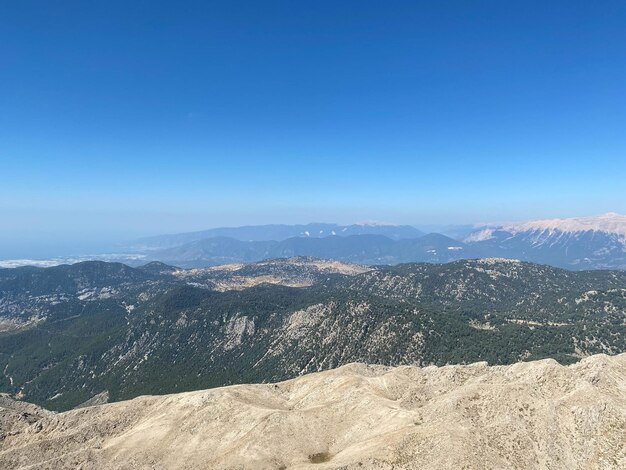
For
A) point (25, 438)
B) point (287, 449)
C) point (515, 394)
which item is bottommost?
point (25, 438)

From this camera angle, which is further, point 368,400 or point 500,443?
point 368,400

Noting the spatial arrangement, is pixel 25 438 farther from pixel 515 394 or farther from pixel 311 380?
pixel 515 394

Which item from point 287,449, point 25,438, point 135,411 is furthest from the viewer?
point 135,411

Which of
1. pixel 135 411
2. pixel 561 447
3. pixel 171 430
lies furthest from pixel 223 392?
pixel 561 447

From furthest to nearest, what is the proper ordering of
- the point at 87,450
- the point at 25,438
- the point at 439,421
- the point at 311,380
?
the point at 311,380 < the point at 25,438 < the point at 87,450 < the point at 439,421

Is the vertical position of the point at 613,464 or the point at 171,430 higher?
the point at 613,464

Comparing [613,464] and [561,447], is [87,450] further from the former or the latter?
[613,464]

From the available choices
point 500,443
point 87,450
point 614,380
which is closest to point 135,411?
point 87,450
